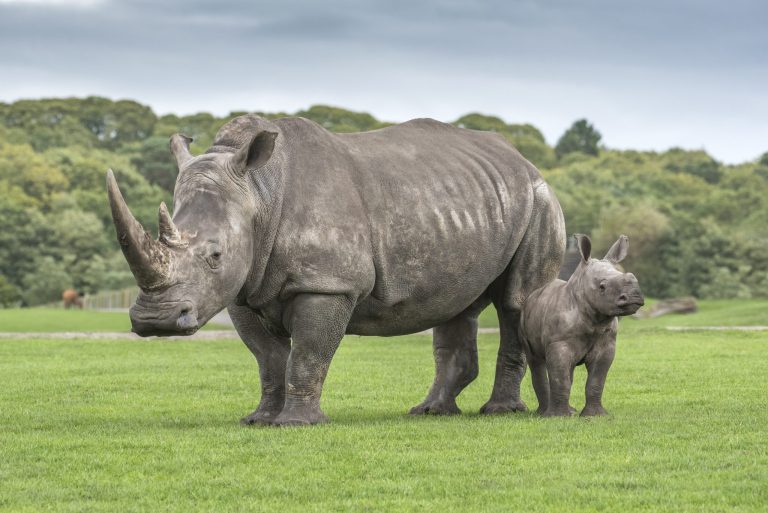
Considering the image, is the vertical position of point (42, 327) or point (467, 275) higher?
point (467, 275)

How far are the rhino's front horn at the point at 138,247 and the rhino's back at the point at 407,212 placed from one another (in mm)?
1482

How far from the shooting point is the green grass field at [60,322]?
33.1 metres

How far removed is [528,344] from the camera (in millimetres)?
12945

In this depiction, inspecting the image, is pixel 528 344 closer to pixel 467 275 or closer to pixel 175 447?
pixel 467 275

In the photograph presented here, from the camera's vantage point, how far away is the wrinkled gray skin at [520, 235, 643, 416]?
12016 mm

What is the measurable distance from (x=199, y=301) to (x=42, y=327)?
23371 mm

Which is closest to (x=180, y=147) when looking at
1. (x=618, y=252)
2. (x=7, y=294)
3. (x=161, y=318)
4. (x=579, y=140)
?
(x=161, y=318)

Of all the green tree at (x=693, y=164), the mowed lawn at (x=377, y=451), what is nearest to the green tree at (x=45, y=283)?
the mowed lawn at (x=377, y=451)

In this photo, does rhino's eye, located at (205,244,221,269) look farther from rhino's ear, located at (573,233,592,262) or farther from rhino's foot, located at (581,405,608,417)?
rhino's foot, located at (581,405,608,417)

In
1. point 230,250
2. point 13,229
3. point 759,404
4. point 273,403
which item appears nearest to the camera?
point 230,250

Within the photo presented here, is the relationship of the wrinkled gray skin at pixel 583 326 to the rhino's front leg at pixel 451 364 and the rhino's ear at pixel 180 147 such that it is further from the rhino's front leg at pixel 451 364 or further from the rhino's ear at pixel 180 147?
the rhino's ear at pixel 180 147

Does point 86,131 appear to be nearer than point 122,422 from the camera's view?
No

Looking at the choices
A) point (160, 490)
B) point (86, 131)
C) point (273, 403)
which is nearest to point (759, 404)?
point (273, 403)

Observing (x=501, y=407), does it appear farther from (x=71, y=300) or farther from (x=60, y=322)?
(x=71, y=300)
